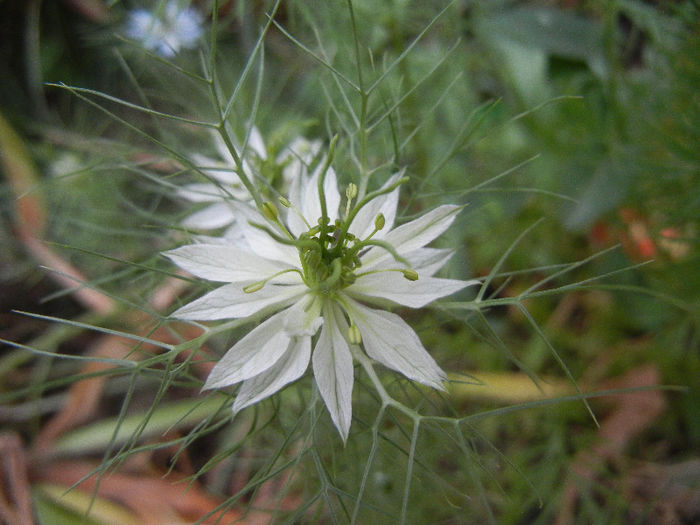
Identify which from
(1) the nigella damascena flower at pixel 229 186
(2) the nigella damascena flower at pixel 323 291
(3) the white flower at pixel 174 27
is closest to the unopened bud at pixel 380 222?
(2) the nigella damascena flower at pixel 323 291

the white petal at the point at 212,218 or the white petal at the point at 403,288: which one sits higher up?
the white petal at the point at 212,218

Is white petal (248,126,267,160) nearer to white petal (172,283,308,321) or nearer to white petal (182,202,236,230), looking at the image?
white petal (182,202,236,230)

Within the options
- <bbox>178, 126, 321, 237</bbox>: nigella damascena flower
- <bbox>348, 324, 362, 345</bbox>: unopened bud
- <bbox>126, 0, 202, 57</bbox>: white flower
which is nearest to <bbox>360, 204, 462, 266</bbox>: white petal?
<bbox>348, 324, 362, 345</bbox>: unopened bud

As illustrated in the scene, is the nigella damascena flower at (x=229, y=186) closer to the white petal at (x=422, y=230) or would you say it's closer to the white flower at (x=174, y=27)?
the white petal at (x=422, y=230)

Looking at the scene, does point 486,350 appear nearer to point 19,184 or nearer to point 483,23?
point 483,23

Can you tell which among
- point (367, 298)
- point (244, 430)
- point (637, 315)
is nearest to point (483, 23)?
point (637, 315)

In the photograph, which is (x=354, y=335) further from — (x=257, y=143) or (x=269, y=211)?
(x=257, y=143)
